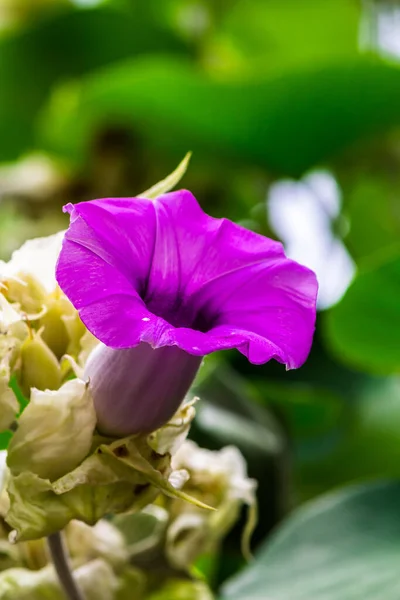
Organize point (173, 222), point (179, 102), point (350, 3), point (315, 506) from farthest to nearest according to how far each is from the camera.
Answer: point (350, 3)
point (179, 102)
point (315, 506)
point (173, 222)

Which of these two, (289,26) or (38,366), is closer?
(38,366)

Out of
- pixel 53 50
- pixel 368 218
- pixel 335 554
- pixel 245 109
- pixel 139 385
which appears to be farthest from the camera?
pixel 53 50

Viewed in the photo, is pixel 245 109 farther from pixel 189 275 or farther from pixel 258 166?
pixel 189 275

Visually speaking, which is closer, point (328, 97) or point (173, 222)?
point (173, 222)

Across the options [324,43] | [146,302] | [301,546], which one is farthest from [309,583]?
[324,43]

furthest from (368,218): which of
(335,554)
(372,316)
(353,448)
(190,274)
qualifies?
(190,274)

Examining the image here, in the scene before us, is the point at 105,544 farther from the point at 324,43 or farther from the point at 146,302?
the point at 324,43

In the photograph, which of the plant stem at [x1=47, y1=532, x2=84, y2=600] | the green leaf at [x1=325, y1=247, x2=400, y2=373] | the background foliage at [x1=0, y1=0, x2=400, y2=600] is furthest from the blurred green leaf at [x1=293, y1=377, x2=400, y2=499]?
the plant stem at [x1=47, y1=532, x2=84, y2=600]

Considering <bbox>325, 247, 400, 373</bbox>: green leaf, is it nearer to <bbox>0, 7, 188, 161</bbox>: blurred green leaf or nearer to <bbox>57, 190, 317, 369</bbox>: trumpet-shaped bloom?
<bbox>57, 190, 317, 369</bbox>: trumpet-shaped bloom
